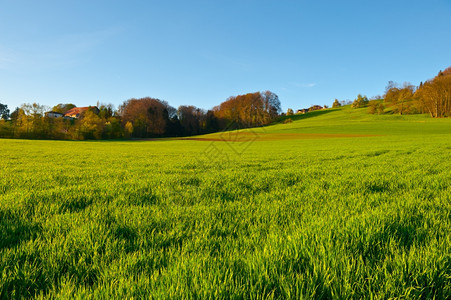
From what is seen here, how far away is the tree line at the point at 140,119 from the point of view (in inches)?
2464

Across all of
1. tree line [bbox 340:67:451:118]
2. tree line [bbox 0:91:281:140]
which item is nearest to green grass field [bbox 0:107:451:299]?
tree line [bbox 0:91:281:140]

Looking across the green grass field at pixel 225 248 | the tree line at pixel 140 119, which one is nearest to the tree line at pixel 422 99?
the tree line at pixel 140 119

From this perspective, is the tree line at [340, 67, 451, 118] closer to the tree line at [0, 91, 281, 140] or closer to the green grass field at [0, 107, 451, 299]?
the tree line at [0, 91, 281, 140]

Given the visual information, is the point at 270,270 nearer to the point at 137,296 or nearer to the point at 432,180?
the point at 137,296

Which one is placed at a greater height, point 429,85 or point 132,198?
point 429,85

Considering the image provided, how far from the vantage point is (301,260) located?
1953 millimetres

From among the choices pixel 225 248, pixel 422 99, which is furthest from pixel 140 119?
pixel 422 99

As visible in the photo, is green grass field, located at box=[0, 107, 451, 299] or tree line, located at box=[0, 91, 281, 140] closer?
green grass field, located at box=[0, 107, 451, 299]

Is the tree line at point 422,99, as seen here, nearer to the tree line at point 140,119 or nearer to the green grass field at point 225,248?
the tree line at point 140,119

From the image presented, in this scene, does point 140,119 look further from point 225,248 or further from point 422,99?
point 422,99

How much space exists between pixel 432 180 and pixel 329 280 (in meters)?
5.97

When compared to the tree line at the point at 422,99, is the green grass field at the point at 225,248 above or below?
below

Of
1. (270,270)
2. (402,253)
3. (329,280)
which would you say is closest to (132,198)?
(270,270)

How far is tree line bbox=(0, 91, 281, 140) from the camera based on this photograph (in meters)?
62.6
